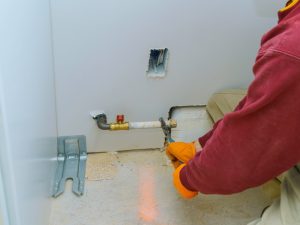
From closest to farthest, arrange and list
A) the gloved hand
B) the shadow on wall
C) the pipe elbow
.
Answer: the gloved hand → the shadow on wall → the pipe elbow

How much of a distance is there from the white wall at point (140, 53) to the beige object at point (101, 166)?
1.9 inches

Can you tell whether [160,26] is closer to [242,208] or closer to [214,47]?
[214,47]

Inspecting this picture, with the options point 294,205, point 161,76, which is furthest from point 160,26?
point 294,205

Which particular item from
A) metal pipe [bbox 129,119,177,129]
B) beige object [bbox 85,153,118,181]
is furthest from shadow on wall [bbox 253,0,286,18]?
beige object [bbox 85,153,118,181]

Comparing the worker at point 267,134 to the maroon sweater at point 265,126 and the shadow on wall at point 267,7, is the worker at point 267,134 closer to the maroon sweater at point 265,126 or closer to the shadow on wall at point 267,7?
the maroon sweater at point 265,126

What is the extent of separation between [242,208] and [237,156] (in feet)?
2.00

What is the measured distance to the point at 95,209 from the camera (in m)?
1.21

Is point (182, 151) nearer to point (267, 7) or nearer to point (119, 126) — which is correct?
point (119, 126)

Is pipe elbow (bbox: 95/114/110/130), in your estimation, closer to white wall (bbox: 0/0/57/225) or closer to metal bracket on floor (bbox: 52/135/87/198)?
metal bracket on floor (bbox: 52/135/87/198)

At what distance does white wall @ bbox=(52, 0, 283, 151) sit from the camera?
1170mm

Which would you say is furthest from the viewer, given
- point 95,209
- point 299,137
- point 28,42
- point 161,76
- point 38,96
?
point 161,76

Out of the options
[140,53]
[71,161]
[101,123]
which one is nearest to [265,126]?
[140,53]

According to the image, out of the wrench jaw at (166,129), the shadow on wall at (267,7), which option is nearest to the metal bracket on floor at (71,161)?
the wrench jaw at (166,129)

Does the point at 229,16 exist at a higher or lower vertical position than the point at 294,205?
higher
